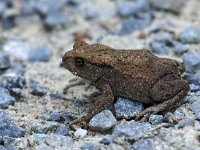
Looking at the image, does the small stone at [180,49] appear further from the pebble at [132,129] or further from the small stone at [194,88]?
Answer: the pebble at [132,129]

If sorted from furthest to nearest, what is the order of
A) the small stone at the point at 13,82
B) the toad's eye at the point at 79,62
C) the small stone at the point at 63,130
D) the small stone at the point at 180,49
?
the small stone at the point at 180,49 < the small stone at the point at 13,82 < the toad's eye at the point at 79,62 < the small stone at the point at 63,130

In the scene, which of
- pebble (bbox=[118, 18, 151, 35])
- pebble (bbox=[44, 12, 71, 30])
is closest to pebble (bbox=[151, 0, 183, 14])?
pebble (bbox=[118, 18, 151, 35])

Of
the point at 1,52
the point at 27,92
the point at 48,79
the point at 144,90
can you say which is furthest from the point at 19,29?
the point at 144,90

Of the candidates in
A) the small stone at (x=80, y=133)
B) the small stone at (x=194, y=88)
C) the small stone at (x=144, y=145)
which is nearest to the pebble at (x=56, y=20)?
the small stone at (x=194, y=88)

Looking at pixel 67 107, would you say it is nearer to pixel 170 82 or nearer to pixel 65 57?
pixel 65 57

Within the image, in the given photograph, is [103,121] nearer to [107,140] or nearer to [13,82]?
[107,140]

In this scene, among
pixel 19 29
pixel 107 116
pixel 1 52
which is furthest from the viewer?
pixel 19 29
